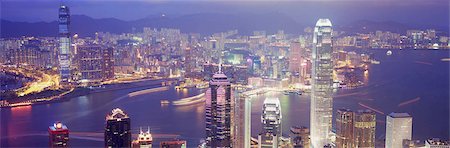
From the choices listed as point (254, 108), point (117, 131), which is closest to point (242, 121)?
point (254, 108)

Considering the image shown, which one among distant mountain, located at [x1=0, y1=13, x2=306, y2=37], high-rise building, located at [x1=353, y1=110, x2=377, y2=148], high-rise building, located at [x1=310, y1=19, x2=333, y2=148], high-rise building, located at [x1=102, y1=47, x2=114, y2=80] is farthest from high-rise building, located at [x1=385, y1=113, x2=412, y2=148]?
high-rise building, located at [x1=102, y1=47, x2=114, y2=80]

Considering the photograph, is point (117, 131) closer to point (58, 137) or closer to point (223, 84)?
point (58, 137)

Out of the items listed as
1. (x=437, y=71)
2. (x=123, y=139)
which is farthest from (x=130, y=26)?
(x=437, y=71)

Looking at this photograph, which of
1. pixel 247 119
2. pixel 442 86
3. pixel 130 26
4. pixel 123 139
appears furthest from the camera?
pixel 130 26

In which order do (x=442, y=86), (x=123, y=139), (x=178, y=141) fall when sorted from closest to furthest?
1. (x=123, y=139)
2. (x=178, y=141)
3. (x=442, y=86)

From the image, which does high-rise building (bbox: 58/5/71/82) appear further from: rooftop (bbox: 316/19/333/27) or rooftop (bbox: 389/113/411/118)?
rooftop (bbox: 389/113/411/118)

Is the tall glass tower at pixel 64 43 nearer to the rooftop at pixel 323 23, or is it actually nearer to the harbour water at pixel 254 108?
the harbour water at pixel 254 108

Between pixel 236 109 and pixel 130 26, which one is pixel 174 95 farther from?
pixel 236 109
